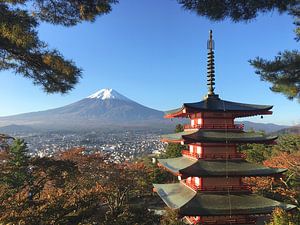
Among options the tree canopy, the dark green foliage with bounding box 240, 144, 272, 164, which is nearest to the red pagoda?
the tree canopy

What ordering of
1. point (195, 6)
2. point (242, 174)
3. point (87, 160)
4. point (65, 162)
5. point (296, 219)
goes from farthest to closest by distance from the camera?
point (87, 160) → point (65, 162) → point (242, 174) → point (296, 219) → point (195, 6)

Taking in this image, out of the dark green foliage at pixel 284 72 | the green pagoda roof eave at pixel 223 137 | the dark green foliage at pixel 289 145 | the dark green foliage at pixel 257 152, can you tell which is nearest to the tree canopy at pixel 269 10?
the dark green foliage at pixel 284 72

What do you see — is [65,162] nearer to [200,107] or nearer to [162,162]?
[162,162]

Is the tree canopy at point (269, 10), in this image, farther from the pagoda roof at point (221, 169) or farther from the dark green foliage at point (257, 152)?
the dark green foliage at point (257, 152)

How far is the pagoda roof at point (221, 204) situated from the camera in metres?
11.6

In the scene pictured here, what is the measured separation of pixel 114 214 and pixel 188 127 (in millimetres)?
5141

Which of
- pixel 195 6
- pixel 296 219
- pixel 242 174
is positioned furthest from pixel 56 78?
pixel 296 219

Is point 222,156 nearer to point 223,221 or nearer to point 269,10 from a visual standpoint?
point 223,221

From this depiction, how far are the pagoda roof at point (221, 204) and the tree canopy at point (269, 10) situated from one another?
5.12m

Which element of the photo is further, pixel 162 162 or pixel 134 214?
pixel 162 162

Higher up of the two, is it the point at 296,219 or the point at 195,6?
the point at 195,6

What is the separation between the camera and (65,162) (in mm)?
13523

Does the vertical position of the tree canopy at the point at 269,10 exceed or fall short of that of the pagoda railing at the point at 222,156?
it exceeds it

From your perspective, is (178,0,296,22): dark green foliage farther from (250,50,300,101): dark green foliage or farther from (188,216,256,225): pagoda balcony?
(188,216,256,225): pagoda balcony
